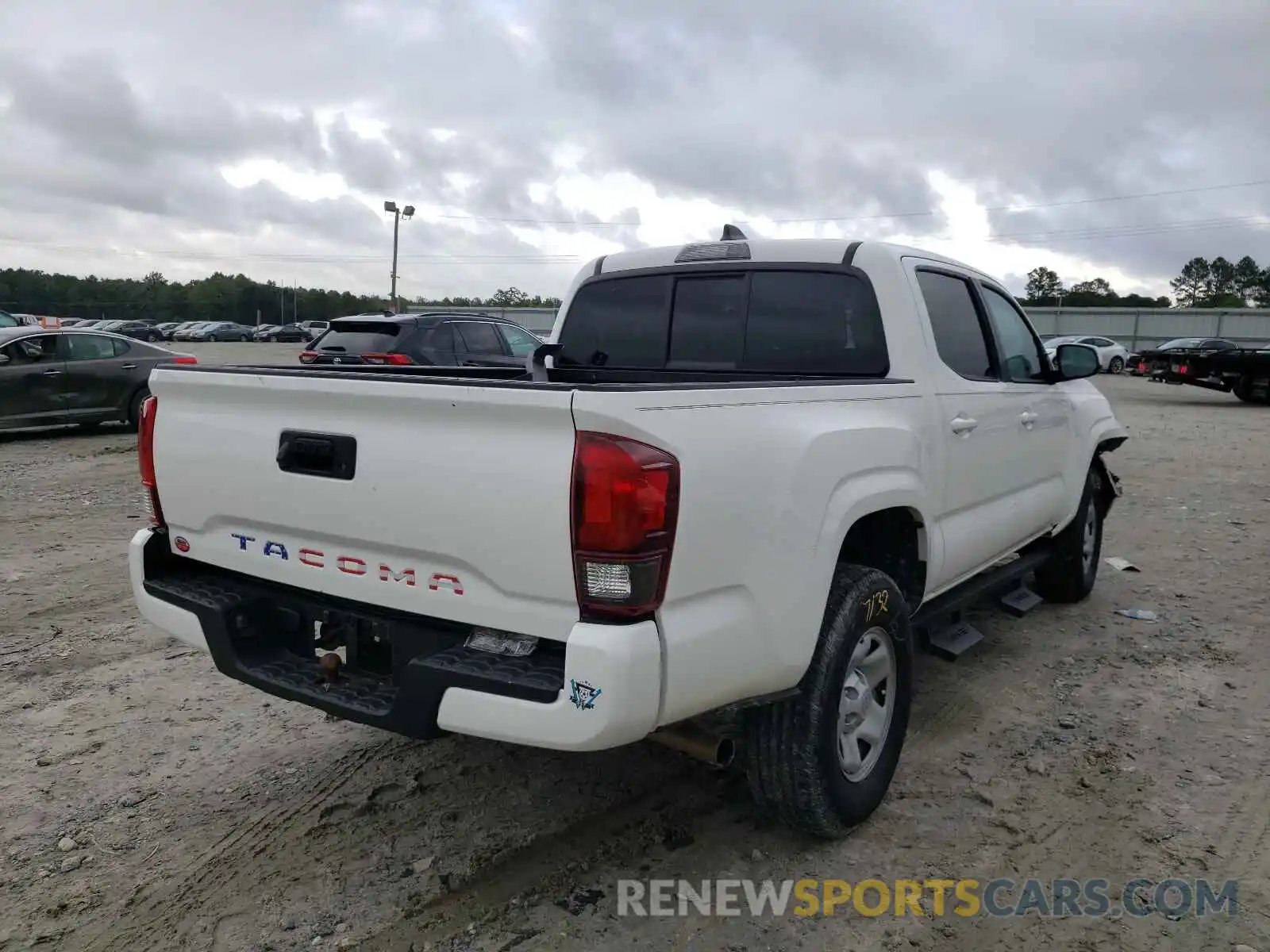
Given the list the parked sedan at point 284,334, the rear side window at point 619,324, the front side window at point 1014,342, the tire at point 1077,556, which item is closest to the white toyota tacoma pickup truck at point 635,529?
the rear side window at point 619,324

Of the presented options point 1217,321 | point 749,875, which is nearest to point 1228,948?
point 749,875

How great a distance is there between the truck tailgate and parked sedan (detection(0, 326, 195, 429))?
368 inches

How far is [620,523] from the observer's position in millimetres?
2184

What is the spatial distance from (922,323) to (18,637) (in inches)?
188

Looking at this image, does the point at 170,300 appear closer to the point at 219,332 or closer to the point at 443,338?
the point at 219,332

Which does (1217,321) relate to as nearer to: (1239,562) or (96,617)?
(1239,562)

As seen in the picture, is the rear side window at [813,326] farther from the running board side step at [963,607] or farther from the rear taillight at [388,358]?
the rear taillight at [388,358]

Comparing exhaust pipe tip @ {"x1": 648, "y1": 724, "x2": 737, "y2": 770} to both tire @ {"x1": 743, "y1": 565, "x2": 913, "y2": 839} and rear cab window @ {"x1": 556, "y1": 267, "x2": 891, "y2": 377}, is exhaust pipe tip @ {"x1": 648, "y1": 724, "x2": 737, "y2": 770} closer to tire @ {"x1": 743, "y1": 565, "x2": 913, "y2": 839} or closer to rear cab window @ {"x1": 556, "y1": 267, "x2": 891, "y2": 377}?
tire @ {"x1": 743, "y1": 565, "x2": 913, "y2": 839}

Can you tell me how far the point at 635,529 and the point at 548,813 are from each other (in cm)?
153

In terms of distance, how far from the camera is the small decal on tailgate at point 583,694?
2.20 meters

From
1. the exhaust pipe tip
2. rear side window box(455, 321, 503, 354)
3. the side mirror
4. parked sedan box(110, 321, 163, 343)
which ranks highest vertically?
parked sedan box(110, 321, 163, 343)

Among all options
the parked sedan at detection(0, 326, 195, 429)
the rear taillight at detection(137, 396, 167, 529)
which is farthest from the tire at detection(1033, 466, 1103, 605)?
the parked sedan at detection(0, 326, 195, 429)

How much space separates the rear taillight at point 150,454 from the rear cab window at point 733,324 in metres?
1.84

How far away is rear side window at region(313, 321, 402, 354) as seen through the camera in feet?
37.2
